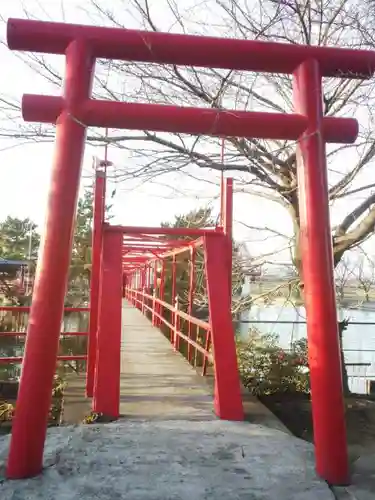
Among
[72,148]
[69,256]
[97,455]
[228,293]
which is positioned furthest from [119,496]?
[228,293]

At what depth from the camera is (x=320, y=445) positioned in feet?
9.89

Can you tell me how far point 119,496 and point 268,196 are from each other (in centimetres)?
568

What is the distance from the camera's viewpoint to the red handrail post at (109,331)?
4.60m

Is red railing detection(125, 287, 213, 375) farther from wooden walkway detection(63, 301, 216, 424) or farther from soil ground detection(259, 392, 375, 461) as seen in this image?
soil ground detection(259, 392, 375, 461)

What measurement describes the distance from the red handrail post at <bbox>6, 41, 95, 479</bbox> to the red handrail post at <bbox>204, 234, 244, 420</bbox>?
2210 mm

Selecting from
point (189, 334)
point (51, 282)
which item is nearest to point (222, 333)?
point (51, 282)

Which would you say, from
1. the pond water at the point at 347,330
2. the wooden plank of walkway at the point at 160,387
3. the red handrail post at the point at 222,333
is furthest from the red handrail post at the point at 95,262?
the pond water at the point at 347,330

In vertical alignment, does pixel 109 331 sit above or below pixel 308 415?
above

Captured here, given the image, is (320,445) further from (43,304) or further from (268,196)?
(268,196)

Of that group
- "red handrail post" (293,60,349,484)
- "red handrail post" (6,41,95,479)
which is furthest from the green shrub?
"red handrail post" (6,41,95,479)

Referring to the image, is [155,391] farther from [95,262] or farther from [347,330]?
[347,330]

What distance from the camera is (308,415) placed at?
659 cm

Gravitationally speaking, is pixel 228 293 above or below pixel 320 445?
above

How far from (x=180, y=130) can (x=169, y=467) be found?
2.42 meters
